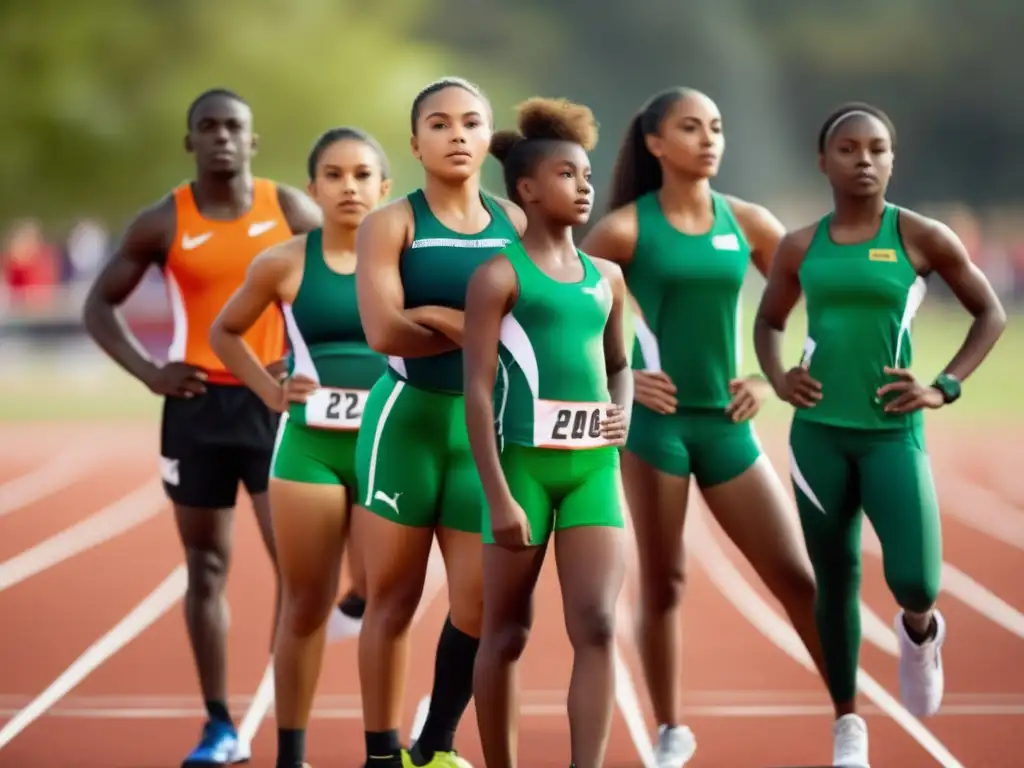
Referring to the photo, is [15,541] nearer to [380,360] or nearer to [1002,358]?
[380,360]

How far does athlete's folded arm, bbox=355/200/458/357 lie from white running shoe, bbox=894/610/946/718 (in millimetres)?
1771

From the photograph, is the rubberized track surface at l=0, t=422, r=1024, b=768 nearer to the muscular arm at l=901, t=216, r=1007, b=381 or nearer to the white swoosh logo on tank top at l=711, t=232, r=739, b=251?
the muscular arm at l=901, t=216, r=1007, b=381

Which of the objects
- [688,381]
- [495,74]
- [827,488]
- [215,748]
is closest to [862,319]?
[827,488]

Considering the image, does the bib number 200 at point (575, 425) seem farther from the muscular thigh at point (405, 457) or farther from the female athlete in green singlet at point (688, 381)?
the female athlete in green singlet at point (688, 381)

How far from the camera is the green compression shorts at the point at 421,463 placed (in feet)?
16.5

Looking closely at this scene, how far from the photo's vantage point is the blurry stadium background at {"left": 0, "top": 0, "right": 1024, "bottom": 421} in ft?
109

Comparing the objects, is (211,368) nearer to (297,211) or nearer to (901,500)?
(297,211)

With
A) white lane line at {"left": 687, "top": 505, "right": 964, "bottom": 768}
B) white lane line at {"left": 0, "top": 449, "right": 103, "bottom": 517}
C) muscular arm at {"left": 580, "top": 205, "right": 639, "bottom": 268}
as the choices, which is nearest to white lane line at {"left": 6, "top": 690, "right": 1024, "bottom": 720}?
white lane line at {"left": 687, "top": 505, "right": 964, "bottom": 768}

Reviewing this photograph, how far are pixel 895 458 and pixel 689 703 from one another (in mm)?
2181

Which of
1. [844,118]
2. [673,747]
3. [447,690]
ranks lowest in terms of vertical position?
[673,747]

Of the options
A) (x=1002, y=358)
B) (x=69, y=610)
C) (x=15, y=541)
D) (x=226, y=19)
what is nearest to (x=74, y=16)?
(x=226, y=19)

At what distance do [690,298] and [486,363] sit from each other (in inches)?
59.2

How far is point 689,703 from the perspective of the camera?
290 inches

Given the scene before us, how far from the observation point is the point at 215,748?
6.11 m
